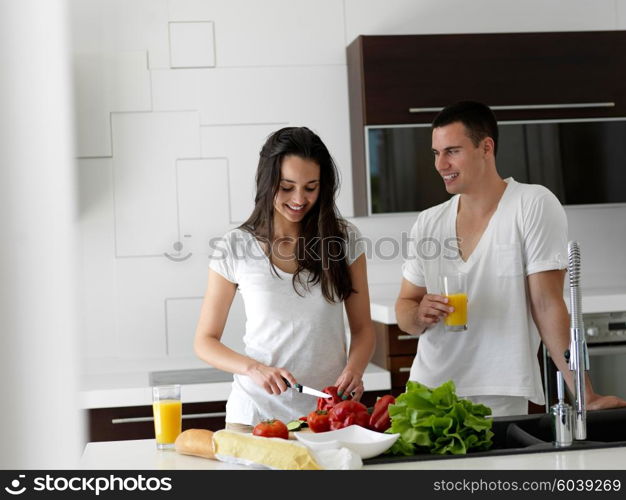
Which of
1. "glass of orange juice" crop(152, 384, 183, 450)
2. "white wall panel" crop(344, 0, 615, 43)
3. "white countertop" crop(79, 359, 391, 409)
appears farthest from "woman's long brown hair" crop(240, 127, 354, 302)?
"white wall panel" crop(344, 0, 615, 43)

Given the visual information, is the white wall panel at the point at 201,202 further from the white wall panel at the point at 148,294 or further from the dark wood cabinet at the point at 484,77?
the dark wood cabinet at the point at 484,77

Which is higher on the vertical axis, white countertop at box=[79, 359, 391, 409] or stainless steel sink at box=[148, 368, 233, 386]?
stainless steel sink at box=[148, 368, 233, 386]

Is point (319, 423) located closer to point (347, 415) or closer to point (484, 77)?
point (347, 415)

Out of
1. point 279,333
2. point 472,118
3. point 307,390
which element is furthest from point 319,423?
point 472,118

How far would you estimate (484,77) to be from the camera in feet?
12.0

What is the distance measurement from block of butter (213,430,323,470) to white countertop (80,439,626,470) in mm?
26

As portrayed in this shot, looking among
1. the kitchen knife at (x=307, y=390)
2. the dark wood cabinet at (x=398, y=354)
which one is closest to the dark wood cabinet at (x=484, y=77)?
the dark wood cabinet at (x=398, y=354)

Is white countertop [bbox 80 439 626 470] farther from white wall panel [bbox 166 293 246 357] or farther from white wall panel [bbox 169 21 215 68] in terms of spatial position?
white wall panel [bbox 169 21 215 68]

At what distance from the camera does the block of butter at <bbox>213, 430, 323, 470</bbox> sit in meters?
1.47

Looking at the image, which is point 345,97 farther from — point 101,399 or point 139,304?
point 101,399

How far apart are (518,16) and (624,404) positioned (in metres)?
2.50

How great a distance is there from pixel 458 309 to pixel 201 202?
1.86m

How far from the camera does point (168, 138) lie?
12.2 ft
